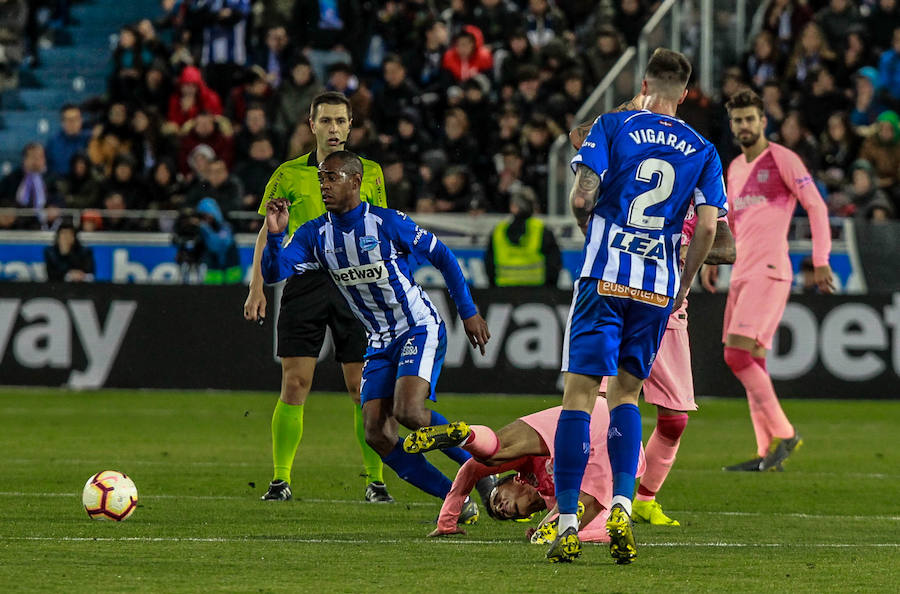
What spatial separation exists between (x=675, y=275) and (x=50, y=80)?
19.3 m

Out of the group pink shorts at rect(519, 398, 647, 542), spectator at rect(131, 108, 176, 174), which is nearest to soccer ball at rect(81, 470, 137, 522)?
pink shorts at rect(519, 398, 647, 542)

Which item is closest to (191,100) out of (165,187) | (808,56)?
(165,187)

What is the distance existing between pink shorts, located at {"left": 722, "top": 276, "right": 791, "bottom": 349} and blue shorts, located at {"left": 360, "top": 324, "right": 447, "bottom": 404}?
3539 mm

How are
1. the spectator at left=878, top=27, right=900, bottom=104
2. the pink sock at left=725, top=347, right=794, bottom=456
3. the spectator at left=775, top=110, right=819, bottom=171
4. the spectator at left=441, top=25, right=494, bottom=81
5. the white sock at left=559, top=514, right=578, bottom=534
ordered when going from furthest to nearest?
the spectator at left=441, top=25, right=494, bottom=81 < the spectator at left=878, top=27, right=900, bottom=104 < the spectator at left=775, top=110, right=819, bottom=171 < the pink sock at left=725, top=347, right=794, bottom=456 < the white sock at left=559, top=514, right=578, bottom=534

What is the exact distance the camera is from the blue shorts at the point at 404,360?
7.94m

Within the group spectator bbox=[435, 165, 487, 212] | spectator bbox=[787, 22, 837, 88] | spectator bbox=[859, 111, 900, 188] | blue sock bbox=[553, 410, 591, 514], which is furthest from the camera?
spectator bbox=[787, 22, 837, 88]

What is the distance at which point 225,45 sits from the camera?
Answer: 865 inches

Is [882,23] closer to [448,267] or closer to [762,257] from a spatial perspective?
[762,257]

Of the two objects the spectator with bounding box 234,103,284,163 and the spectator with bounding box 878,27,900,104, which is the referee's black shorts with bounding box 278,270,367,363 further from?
the spectator with bounding box 878,27,900,104

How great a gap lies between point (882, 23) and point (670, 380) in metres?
13.1

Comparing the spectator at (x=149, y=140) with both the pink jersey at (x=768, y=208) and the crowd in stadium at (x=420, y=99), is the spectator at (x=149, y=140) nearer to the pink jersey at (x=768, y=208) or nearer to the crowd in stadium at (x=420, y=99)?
the crowd in stadium at (x=420, y=99)

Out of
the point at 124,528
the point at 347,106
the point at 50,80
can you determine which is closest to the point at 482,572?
the point at 124,528

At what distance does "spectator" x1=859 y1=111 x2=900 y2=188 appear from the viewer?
18156 millimetres

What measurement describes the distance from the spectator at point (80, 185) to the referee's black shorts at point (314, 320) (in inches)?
425
